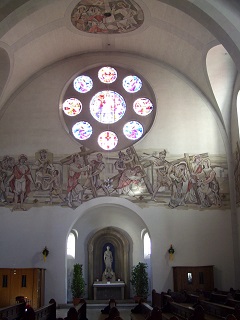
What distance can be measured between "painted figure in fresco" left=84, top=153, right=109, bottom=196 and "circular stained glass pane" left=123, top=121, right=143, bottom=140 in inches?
61.3

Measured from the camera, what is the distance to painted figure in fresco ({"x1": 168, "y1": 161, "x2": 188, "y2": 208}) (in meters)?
17.3

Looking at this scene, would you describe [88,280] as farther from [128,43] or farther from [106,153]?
[128,43]

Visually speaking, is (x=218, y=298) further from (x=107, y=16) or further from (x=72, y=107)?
(x=107, y=16)

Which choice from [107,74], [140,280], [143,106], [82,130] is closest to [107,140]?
[82,130]

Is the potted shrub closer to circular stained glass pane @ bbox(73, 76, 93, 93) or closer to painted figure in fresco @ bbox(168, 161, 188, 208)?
painted figure in fresco @ bbox(168, 161, 188, 208)

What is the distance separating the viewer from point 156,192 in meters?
17.3

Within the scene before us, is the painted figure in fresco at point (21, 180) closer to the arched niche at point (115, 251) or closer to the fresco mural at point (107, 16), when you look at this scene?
the arched niche at point (115, 251)

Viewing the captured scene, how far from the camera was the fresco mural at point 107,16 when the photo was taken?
15.3 metres

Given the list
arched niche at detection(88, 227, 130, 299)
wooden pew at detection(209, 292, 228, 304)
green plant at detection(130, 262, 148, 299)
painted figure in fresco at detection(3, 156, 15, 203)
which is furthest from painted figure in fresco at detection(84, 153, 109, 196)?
wooden pew at detection(209, 292, 228, 304)

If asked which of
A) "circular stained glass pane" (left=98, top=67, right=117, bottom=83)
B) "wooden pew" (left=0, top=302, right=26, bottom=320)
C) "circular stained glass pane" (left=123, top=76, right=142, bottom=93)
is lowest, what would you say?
"wooden pew" (left=0, top=302, right=26, bottom=320)

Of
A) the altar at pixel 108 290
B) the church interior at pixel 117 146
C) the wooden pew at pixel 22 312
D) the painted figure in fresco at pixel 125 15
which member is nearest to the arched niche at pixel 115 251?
the church interior at pixel 117 146

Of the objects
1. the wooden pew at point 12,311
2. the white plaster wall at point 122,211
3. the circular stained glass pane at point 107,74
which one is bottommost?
the wooden pew at point 12,311

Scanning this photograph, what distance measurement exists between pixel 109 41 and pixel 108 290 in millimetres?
10441

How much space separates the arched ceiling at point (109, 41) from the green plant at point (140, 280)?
7.38m
